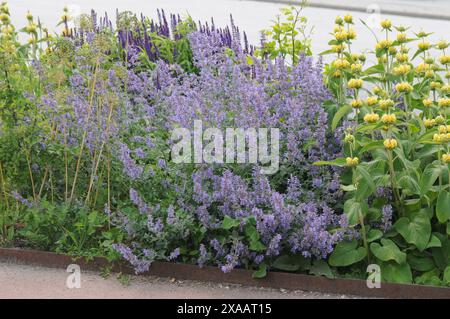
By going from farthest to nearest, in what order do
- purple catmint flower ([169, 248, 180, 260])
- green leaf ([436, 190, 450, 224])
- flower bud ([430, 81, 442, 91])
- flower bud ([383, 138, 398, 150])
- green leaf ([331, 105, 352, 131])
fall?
flower bud ([430, 81, 442, 91]) < green leaf ([331, 105, 352, 131]) < purple catmint flower ([169, 248, 180, 260]) < green leaf ([436, 190, 450, 224]) < flower bud ([383, 138, 398, 150])

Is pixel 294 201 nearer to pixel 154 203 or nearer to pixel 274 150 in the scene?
pixel 274 150

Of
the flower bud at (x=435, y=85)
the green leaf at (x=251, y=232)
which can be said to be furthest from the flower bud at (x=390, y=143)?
the flower bud at (x=435, y=85)

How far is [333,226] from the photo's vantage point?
4387 mm

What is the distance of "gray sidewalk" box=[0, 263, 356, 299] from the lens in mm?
4152

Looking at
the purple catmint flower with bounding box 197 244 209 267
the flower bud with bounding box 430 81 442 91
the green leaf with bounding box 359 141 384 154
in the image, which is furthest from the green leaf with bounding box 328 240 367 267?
the flower bud with bounding box 430 81 442 91

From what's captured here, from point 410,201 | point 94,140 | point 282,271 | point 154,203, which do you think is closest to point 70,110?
point 94,140

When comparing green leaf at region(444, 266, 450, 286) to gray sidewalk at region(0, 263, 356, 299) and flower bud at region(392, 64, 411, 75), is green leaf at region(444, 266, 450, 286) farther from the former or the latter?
flower bud at region(392, 64, 411, 75)

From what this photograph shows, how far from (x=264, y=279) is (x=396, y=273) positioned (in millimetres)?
604

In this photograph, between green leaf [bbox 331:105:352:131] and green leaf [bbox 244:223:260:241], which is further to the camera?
green leaf [bbox 331:105:352:131]

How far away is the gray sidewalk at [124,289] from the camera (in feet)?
13.6

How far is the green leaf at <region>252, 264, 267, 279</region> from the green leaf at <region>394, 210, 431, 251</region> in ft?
2.12

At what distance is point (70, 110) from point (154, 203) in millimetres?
688
